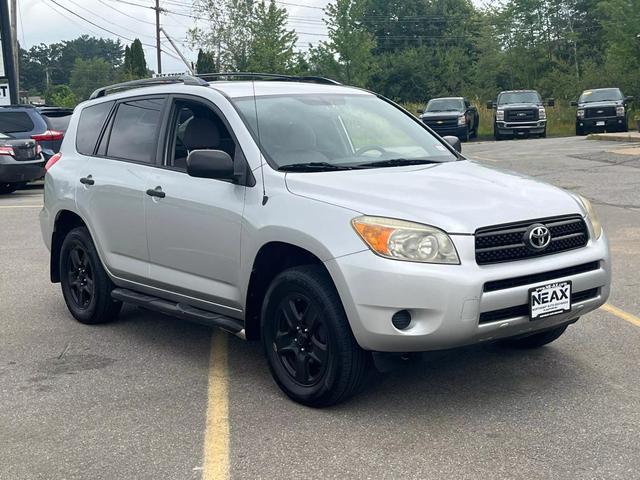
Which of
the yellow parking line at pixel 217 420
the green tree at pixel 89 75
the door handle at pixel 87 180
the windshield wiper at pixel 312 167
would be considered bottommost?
the yellow parking line at pixel 217 420

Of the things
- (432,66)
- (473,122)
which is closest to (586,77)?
(473,122)

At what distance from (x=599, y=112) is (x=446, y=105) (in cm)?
556

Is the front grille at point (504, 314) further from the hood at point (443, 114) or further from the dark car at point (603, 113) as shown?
the dark car at point (603, 113)

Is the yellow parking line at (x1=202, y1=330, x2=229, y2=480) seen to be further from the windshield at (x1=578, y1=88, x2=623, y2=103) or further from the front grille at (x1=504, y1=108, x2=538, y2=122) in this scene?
the windshield at (x1=578, y1=88, x2=623, y2=103)

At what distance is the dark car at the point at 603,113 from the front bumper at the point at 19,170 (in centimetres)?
2190

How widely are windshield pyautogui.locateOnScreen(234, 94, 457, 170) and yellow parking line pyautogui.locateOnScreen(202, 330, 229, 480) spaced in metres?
1.34

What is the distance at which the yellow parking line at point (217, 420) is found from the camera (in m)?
3.86

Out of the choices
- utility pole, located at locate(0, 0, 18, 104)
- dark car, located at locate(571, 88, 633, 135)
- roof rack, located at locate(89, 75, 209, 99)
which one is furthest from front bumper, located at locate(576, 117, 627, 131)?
roof rack, located at locate(89, 75, 209, 99)

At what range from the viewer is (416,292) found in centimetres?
415

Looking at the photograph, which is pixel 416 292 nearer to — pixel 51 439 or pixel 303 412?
pixel 303 412

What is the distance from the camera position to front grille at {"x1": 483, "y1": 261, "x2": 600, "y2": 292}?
423 cm

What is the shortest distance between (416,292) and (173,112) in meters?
2.43

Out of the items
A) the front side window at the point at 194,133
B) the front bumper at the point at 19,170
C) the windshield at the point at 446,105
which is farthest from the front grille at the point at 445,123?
the front side window at the point at 194,133

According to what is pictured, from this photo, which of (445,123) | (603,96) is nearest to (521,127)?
(445,123)
